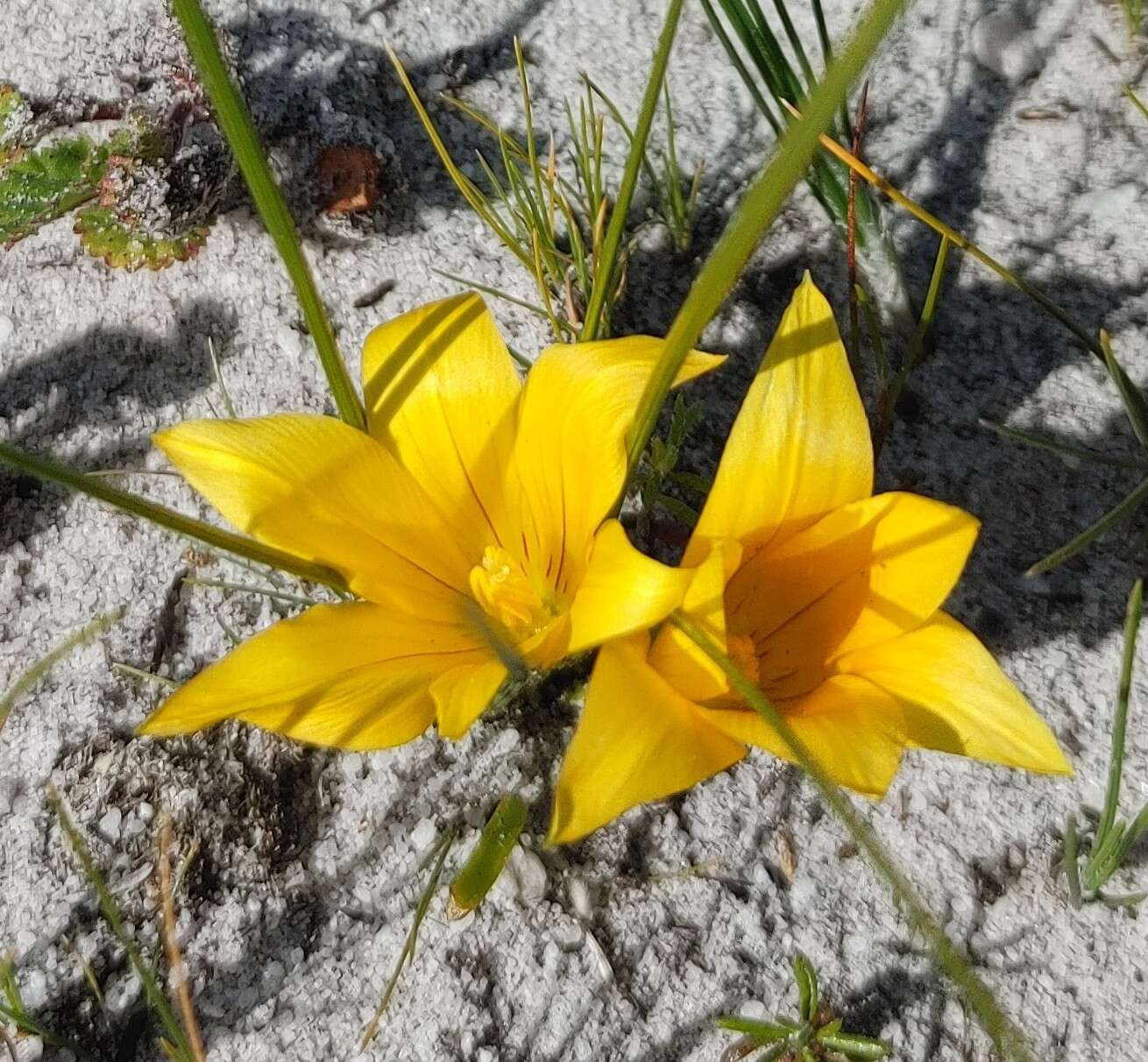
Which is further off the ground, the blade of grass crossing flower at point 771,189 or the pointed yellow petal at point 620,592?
the blade of grass crossing flower at point 771,189

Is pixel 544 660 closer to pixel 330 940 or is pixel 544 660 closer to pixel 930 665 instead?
pixel 930 665

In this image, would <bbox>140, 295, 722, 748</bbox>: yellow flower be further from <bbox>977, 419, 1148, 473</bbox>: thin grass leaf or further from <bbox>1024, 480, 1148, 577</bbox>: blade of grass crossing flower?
<bbox>977, 419, 1148, 473</bbox>: thin grass leaf

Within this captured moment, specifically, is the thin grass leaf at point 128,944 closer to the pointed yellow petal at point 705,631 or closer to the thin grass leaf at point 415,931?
the thin grass leaf at point 415,931

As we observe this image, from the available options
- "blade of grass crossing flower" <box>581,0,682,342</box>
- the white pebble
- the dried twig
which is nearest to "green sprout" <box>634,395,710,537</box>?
"blade of grass crossing flower" <box>581,0,682,342</box>

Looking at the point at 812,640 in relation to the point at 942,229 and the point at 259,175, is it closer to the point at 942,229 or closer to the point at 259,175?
the point at 942,229

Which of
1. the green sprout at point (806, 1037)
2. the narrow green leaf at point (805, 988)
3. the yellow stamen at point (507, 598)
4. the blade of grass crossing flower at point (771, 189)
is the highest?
the blade of grass crossing flower at point (771, 189)

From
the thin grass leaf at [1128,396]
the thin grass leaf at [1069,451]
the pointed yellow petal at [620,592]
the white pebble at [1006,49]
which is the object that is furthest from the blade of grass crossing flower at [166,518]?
the white pebble at [1006,49]

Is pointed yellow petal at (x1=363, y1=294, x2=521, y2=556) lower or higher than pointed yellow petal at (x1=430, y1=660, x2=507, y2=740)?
higher

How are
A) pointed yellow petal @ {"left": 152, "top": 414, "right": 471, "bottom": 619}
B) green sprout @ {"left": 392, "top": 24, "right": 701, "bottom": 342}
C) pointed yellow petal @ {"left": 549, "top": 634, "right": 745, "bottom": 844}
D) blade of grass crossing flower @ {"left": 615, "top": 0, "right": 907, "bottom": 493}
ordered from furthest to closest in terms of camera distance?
green sprout @ {"left": 392, "top": 24, "right": 701, "bottom": 342}, pointed yellow petal @ {"left": 152, "top": 414, "right": 471, "bottom": 619}, pointed yellow petal @ {"left": 549, "top": 634, "right": 745, "bottom": 844}, blade of grass crossing flower @ {"left": 615, "top": 0, "right": 907, "bottom": 493}
